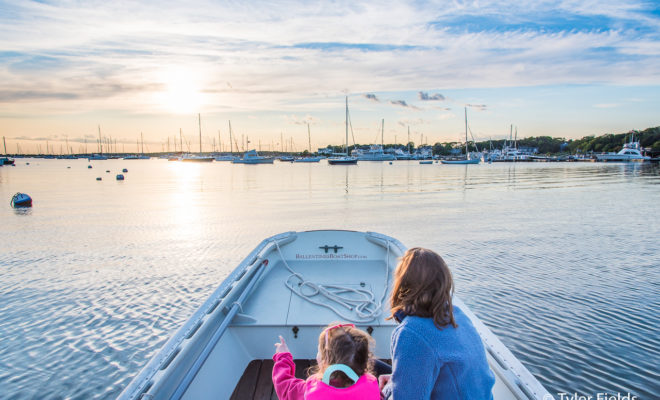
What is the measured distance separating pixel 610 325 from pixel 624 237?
27.3ft

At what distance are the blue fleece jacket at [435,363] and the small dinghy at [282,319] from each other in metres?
0.98

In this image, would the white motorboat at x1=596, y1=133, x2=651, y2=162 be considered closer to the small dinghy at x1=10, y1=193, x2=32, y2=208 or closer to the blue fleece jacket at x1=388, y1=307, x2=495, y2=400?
the small dinghy at x1=10, y1=193, x2=32, y2=208

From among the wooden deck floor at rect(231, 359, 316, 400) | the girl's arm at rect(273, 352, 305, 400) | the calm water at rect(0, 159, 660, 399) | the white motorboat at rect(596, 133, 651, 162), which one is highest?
the white motorboat at rect(596, 133, 651, 162)

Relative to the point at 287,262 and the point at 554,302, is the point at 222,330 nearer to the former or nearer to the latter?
the point at 287,262

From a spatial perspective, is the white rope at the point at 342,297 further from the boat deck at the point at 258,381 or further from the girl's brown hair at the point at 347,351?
the girl's brown hair at the point at 347,351

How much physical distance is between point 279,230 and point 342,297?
10.5 meters

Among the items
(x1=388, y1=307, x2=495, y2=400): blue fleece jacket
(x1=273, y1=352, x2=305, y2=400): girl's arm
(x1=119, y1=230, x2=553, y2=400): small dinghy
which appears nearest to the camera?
(x1=388, y1=307, x2=495, y2=400): blue fleece jacket

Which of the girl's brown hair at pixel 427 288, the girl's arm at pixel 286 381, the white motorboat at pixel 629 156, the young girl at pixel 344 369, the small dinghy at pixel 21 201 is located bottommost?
the small dinghy at pixel 21 201

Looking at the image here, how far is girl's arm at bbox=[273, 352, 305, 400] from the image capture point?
2.36m

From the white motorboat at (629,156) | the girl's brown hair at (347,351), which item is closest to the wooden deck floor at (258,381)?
the girl's brown hair at (347,351)

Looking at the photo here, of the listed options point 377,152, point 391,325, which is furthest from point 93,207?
point 377,152

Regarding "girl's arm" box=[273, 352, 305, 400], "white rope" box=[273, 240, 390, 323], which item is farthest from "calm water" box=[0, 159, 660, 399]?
"girl's arm" box=[273, 352, 305, 400]

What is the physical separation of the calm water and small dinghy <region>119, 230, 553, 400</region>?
2296mm

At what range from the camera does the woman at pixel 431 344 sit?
187 cm
